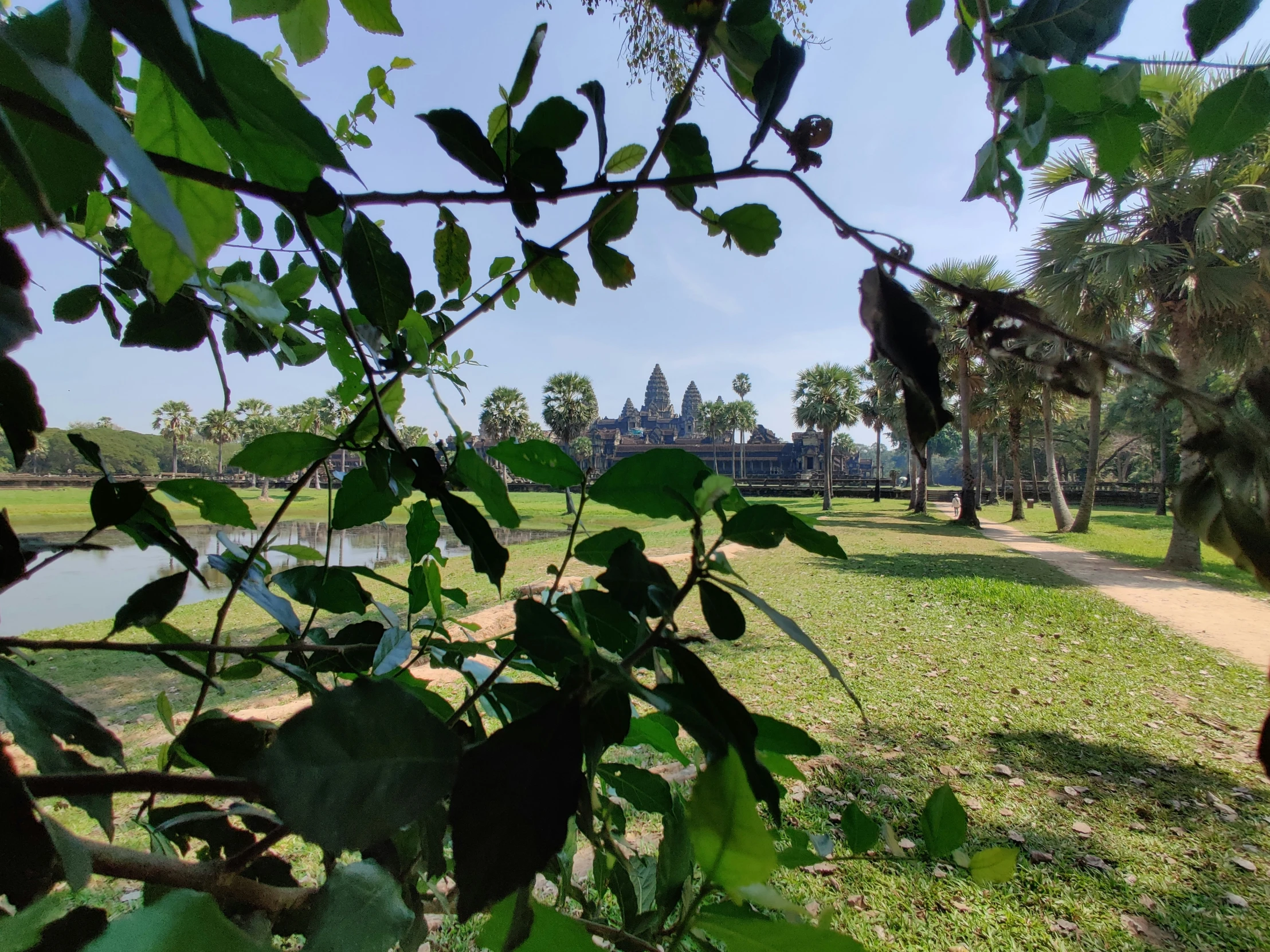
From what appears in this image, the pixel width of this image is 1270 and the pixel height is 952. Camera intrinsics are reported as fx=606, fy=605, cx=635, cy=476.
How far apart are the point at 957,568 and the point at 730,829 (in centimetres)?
802

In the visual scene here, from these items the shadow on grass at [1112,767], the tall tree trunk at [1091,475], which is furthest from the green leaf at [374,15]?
the tall tree trunk at [1091,475]

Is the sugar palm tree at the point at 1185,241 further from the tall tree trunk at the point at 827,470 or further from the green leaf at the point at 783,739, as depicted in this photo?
the tall tree trunk at the point at 827,470

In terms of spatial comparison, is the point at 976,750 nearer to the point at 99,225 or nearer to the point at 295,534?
the point at 99,225

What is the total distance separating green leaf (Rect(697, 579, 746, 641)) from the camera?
0.79 feet

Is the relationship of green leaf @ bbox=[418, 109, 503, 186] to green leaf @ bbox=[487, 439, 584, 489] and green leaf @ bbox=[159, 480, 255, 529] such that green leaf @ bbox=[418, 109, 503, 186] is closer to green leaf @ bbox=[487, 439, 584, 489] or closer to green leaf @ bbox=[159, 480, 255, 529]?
green leaf @ bbox=[487, 439, 584, 489]

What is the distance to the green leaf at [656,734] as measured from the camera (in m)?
0.37

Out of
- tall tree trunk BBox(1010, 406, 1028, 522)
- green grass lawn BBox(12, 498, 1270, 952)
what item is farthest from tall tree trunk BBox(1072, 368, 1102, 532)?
green grass lawn BBox(12, 498, 1270, 952)

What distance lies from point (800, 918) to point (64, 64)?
351 mm

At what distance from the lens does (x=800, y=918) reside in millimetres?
244

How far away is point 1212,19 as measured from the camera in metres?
0.32

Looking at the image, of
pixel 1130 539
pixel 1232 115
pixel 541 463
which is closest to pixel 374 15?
pixel 541 463

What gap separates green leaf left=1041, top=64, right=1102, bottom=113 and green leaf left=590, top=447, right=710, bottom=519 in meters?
0.32

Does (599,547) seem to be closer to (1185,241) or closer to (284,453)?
(284,453)

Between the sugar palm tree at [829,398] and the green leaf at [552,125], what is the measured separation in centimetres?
1794
